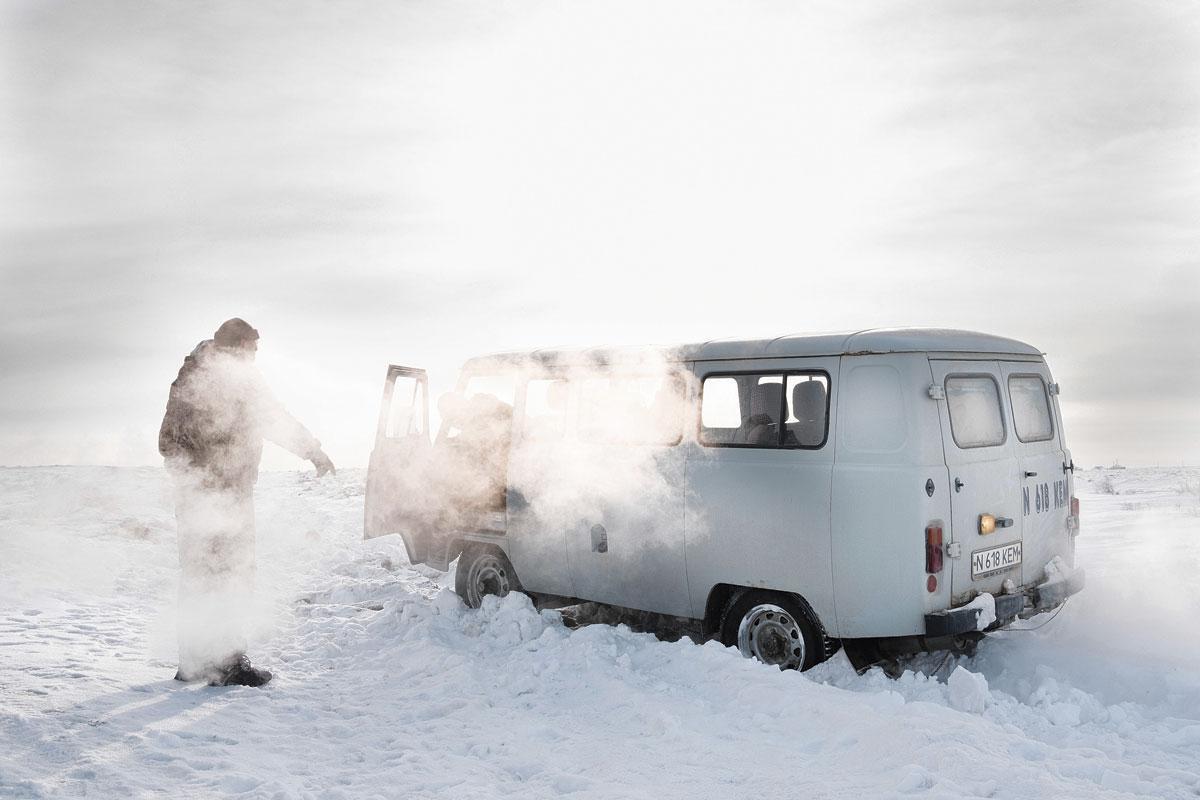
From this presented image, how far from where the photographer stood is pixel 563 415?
8430 millimetres

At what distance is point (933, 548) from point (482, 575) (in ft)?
15.5

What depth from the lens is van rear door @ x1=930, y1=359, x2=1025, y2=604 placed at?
21.3 ft

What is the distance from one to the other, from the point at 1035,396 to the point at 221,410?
6.61m

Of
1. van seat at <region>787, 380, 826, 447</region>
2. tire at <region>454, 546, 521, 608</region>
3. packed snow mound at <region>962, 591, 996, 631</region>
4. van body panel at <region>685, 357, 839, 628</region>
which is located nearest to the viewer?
packed snow mound at <region>962, 591, 996, 631</region>

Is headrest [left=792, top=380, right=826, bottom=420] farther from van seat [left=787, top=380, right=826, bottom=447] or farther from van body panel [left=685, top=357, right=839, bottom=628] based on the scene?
van body panel [left=685, top=357, right=839, bottom=628]

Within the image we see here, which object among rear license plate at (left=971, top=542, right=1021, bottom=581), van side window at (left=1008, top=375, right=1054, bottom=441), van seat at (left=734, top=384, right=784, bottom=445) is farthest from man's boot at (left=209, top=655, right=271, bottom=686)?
van side window at (left=1008, top=375, right=1054, bottom=441)

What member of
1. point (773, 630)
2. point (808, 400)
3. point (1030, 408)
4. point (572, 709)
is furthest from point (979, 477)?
point (572, 709)

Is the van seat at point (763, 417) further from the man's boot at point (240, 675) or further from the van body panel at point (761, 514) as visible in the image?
the man's boot at point (240, 675)

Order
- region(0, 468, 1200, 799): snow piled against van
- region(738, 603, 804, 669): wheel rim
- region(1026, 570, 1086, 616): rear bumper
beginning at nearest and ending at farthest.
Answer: region(0, 468, 1200, 799): snow piled against van
region(738, 603, 804, 669): wheel rim
region(1026, 570, 1086, 616): rear bumper

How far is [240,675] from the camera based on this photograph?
7.00 metres

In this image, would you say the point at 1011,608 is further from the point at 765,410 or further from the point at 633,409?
the point at 633,409

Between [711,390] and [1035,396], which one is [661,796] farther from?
[1035,396]

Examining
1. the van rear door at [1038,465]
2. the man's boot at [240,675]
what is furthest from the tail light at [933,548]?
the man's boot at [240,675]

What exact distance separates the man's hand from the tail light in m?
4.65
